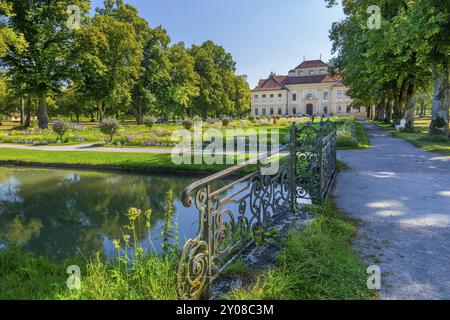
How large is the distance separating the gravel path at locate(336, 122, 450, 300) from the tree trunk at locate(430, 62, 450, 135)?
24.7ft

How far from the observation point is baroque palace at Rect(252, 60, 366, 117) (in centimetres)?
7175

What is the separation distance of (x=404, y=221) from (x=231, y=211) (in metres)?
2.89

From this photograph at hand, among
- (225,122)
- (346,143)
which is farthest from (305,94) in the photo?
(346,143)

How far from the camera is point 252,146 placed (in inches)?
620

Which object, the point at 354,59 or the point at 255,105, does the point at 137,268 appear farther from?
the point at 255,105

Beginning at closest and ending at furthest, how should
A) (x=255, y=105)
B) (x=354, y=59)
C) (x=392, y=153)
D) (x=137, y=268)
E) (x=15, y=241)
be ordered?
Result: (x=137, y=268), (x=15, y=241), (x=392, y=153), (x=354, y=59), (x=255, y=105)

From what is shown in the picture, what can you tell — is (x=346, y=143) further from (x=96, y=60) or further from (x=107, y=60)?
(x=107, y=60)

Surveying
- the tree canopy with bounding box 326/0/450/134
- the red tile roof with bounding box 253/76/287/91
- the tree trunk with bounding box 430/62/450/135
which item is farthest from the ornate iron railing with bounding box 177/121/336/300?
the red tile roof with bounding box 253/76/287/91

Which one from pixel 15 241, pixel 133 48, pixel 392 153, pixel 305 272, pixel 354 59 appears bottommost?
pixel 15 241

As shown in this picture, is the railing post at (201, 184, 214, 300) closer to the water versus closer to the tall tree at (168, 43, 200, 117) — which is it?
the water

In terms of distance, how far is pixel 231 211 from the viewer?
3229 millimetres

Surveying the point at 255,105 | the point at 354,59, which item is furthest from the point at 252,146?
the point at 255,105

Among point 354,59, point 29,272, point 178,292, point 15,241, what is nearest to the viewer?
point 178,292
